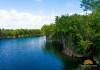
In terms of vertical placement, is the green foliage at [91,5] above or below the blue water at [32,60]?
above

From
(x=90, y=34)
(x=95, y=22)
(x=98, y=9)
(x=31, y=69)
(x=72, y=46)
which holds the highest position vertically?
(x=98, y=9)

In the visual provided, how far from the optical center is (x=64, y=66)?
45594mm

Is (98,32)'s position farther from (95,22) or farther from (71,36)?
(71,36)

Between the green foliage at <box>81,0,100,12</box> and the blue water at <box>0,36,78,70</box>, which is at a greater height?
the green foliage at <box>81,0,100,12</box>

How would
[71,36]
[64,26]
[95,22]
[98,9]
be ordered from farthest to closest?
[64,26] < [71,36] < [95,22] < [98,9]

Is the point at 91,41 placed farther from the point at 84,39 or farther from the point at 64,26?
the point at 64,26

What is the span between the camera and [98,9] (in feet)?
133

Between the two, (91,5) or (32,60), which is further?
(32,60)

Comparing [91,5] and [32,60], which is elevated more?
[91,5]

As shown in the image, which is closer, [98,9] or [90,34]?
[98,9]

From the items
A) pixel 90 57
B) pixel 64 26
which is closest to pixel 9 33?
pixel 64 26

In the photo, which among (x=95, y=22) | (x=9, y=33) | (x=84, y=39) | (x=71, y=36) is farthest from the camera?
(x=9, y=33)

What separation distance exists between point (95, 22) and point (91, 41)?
193 inches

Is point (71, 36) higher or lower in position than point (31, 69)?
higher
